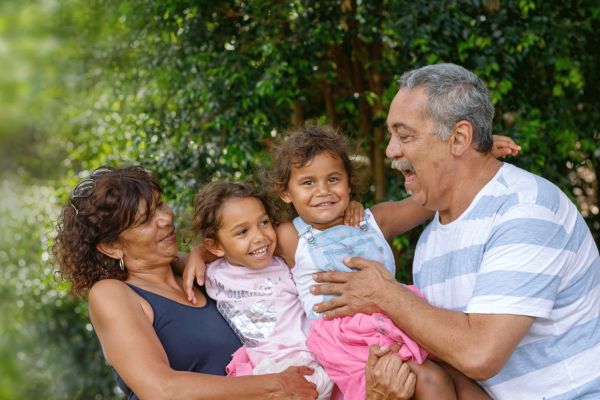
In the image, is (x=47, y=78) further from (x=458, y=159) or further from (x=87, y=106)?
(x=458, y=159)

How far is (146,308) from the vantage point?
9.30 ft

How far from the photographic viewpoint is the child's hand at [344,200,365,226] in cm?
304

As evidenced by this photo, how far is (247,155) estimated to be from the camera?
14.7 ft

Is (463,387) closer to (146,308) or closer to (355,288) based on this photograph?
(355,288)

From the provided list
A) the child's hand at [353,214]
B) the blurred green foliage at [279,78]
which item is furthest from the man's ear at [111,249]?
→ the blurred green foliage at [279,78]

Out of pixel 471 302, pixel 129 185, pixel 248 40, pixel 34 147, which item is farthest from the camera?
pixel 34 147

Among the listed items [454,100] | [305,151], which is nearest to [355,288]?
[305,151]

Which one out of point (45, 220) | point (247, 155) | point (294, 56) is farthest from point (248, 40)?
point (45, 220)

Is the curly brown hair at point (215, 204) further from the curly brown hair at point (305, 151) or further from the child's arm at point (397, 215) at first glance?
the child's arm at point (397, 215)

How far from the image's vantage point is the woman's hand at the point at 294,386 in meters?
2.73

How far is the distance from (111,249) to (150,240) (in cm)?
15

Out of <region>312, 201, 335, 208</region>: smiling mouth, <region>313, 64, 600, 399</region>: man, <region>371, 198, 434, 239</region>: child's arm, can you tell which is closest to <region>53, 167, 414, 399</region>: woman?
<region>313, 64, 600, 399</region>: man

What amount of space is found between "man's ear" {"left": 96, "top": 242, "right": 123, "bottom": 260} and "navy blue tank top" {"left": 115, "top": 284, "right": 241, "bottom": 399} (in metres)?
0.14

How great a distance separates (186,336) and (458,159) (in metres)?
1.18
